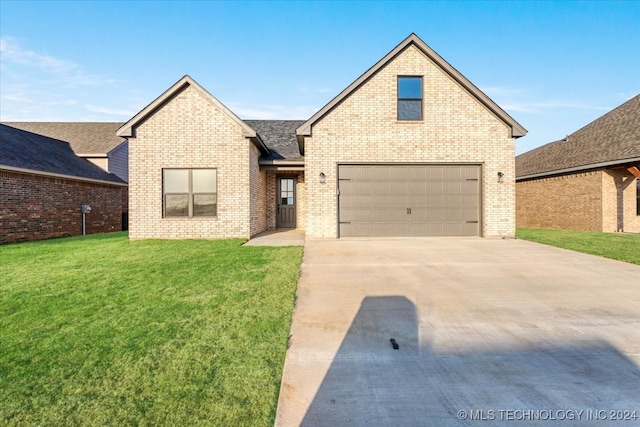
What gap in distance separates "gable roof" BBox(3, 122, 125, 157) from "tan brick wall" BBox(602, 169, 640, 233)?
86.0 ft

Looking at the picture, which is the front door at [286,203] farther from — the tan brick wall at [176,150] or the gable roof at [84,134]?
the gable roof at [84,134]

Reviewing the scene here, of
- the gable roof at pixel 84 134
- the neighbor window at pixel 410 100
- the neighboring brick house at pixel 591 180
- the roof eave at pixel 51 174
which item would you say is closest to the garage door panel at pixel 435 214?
the neighbor window at pixel 410 100

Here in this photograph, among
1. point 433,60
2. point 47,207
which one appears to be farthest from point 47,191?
point 433,60

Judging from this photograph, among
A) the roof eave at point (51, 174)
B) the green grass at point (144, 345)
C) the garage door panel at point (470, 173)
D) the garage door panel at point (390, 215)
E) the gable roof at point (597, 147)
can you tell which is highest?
the gable roof at point (597, 147)

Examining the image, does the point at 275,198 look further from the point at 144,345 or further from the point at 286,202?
the point at 144,345

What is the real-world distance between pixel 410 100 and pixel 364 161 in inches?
108

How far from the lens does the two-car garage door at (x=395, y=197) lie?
434 inches

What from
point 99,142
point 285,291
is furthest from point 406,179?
point 99,142

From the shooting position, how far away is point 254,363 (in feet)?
8.84

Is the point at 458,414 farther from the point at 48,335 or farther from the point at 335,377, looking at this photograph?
the point at 48,335

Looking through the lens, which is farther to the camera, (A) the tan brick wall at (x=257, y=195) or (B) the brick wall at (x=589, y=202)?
(B) the brick wall at (x=589, y=202)

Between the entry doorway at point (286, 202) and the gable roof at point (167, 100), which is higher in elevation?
the gable roof at point (167, 100)

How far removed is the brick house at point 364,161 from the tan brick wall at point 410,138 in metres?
0.04

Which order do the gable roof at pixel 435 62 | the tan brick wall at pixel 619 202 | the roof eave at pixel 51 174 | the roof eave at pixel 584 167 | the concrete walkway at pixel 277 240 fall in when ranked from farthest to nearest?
the tan brick wall at pixel 619 202, the roof eave at pixel 584 167, the roof eave at pixel 51 174, the gable roof at pixel 435 62, the concrete walkway at pixel 277 240
